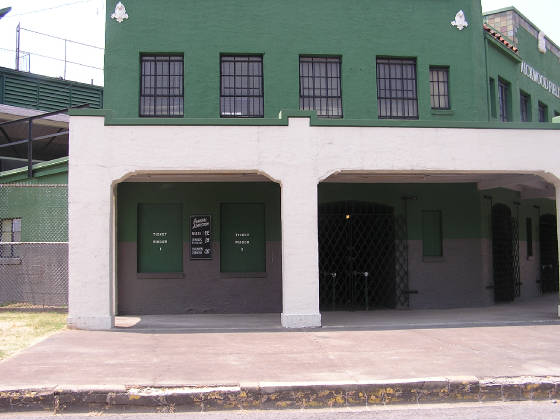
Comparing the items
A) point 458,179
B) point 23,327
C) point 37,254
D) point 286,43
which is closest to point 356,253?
point 458,179

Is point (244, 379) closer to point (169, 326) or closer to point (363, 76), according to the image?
point (169, 326)

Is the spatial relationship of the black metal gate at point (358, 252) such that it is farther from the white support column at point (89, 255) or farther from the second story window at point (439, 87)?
the white support column at point (89, 255)

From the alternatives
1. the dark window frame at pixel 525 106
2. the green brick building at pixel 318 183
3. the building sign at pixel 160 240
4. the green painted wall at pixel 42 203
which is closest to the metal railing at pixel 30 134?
the green painted wall at pixel 42 203

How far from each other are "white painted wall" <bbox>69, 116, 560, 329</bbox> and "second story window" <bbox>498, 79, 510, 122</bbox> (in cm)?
638

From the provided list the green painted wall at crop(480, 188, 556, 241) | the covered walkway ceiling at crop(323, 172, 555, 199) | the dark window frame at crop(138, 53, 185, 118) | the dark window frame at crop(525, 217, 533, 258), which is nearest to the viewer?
the covered walkway ceiling at crop(323, 172, 555, 199)

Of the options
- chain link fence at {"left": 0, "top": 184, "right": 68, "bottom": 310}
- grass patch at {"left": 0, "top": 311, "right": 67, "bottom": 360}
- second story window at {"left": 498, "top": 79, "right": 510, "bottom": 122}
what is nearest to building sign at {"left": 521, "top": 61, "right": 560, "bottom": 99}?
second story window at {"left": 498, "top": 79, "right": 510, "bottom": 122}

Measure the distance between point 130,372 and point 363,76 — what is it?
33.6ft

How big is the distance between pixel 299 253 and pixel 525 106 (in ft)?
37.9

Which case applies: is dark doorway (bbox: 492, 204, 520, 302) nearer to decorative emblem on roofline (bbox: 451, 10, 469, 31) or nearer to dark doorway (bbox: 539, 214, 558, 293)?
dark doorway (bbox: 539, 214, 558, 293)

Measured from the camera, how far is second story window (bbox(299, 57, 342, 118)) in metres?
15.2

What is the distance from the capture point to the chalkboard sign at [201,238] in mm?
14500

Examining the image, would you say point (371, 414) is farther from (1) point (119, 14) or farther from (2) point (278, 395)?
(1) point (119, 14)

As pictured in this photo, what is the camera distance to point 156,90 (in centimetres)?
1503

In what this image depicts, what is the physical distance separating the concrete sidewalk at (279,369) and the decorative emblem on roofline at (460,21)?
→ 28.0ft
